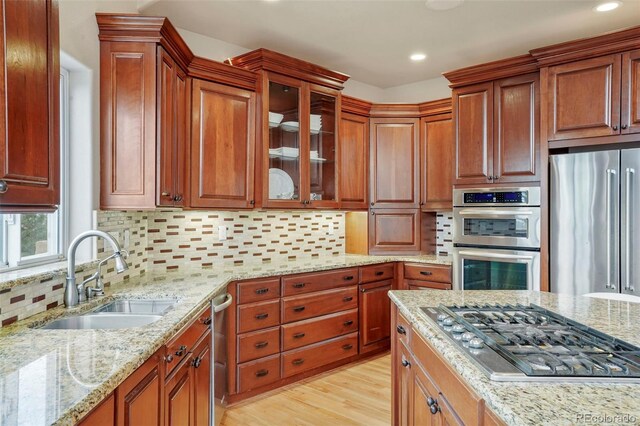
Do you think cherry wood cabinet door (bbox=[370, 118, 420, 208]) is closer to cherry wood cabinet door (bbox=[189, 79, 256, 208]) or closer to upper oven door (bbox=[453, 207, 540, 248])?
upper oven door (bbox=[453, 207, 540, 248])

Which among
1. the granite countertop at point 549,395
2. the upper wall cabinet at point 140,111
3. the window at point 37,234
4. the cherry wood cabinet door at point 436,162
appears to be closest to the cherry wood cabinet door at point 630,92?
the cherry wood cabinet door at point 436,162

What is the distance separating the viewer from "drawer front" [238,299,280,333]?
2779 millimetres

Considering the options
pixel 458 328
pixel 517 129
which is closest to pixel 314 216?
pixel 517 129

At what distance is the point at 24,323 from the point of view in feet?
5.08

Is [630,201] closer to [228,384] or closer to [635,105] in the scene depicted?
[635,105]

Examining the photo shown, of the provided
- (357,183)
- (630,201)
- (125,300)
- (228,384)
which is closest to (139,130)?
(125,300)

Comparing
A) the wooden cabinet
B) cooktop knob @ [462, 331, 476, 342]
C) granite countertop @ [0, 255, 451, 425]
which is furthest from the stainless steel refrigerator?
granite countertop @ [0, 255, 451, 425]

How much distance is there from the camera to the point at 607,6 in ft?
8.86

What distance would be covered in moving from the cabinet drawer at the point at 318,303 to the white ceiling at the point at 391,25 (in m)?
2.04

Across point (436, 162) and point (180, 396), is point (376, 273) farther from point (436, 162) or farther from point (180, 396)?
point (180, 396)

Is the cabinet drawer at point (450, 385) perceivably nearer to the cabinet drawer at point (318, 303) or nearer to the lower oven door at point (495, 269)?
the cabinet drawer at point (318, 303)

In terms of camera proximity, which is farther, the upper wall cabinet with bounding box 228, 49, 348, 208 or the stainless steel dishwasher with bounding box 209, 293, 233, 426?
the upper wall cabinet with bounding box 228, 49, 348, 208

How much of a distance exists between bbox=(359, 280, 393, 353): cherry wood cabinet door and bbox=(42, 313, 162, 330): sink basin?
6.86 feet

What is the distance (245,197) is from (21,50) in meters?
Answer: 1.93
